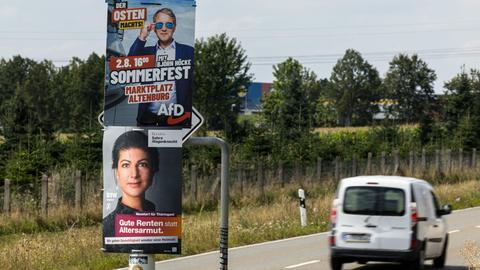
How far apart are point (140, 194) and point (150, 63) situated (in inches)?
50.1

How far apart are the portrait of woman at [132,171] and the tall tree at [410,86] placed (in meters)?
127

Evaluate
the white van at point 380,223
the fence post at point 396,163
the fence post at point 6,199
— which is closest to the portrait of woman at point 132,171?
the white van at point 380,223

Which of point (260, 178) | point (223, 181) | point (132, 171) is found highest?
point (132, 171)

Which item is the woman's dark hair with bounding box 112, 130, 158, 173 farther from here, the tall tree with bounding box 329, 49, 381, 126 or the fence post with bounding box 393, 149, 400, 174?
the tall tree with bounding box 329, 49, 381, 126

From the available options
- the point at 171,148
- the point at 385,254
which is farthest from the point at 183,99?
the point at 385,254

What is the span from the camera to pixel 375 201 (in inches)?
637

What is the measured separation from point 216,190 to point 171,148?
2540 centimetres

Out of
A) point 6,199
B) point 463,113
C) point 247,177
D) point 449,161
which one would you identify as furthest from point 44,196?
point 463,113

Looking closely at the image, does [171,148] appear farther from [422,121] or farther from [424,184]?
[422,121]

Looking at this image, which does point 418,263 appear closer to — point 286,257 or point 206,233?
point 286,257

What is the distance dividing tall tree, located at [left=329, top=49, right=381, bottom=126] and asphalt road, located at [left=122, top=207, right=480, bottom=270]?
408ft

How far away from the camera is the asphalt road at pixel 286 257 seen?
17562 millimetres

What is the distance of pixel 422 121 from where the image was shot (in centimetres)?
7350

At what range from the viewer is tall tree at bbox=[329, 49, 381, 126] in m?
148
